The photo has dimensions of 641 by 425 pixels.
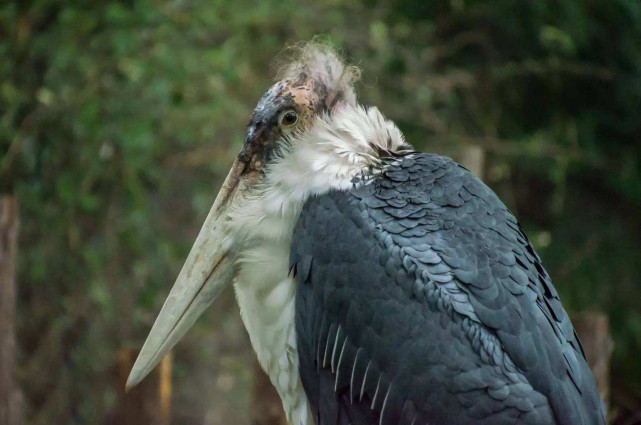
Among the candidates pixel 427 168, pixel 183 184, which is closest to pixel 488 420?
pixel 427 168

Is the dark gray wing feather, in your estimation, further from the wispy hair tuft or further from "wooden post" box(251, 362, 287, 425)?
"wooden post" box(251, 362, 287, 425)

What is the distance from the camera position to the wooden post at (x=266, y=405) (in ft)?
13.6

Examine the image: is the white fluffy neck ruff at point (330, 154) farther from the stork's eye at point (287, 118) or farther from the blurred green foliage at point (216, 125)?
the blurred green foliage at point (216, 125)

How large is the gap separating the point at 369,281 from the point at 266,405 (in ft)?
6.49

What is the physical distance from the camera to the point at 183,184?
263 inches

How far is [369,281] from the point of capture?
233 centimetres

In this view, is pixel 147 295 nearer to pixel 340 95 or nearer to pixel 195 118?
pixel 195 118

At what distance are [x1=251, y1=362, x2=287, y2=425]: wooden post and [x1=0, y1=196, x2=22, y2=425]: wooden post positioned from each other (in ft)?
4.09

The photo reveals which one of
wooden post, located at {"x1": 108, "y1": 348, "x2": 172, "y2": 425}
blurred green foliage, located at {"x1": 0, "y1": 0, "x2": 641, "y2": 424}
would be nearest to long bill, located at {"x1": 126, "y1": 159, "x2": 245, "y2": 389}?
wooden post, located at {"x1": 108, "y1": 348, "x2": 172, "y2": 425}

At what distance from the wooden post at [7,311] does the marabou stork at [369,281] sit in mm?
701

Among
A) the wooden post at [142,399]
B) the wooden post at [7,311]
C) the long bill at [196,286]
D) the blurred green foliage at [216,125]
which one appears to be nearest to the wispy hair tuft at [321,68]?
the long bill at [196,286]

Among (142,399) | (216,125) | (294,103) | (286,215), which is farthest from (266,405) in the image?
(216,125)

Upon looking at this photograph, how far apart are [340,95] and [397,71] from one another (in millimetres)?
2812

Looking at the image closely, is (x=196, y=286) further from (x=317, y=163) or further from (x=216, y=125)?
(x=216, y=125)
